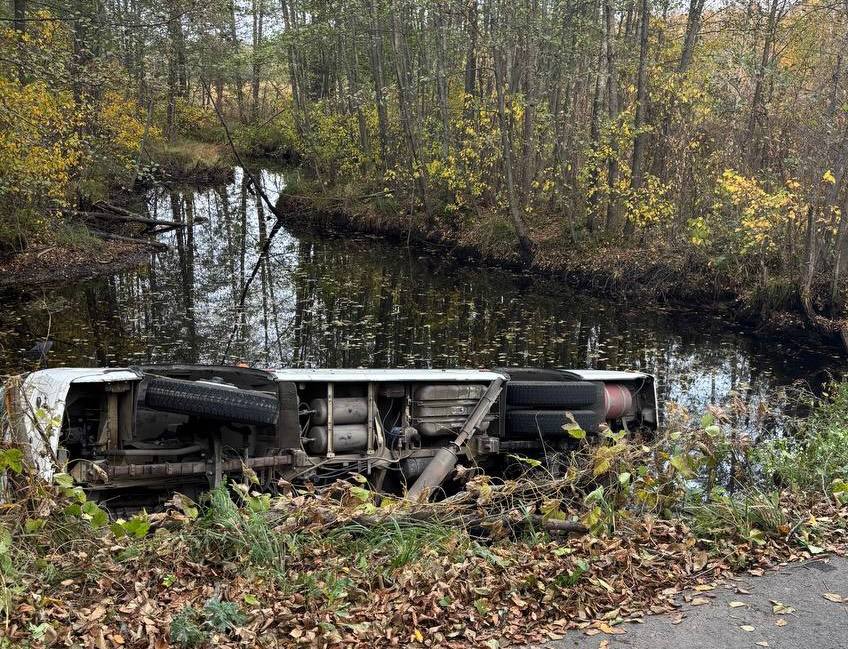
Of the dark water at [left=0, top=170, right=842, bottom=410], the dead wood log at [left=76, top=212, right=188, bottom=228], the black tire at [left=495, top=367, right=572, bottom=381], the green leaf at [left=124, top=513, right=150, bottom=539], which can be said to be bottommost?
the dark water at [left=0, top=170, right=842, bottom=410]

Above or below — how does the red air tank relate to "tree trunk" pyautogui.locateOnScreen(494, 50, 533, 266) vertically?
below

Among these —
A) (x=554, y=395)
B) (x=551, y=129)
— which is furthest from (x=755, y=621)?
(x=551, y=129)

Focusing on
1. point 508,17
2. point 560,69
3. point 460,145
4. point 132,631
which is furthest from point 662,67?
point 132,631

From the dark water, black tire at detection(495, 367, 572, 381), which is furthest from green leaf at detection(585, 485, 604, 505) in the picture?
the dark water

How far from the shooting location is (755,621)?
455 cm

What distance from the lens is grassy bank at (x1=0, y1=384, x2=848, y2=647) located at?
4.11m

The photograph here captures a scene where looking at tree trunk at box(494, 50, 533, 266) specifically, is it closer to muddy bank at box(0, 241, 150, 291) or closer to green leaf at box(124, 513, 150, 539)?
muddy bank at box(0, 241, 150, 291)

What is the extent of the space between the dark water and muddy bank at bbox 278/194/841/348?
23.4 inches

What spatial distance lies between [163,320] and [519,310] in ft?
25.5

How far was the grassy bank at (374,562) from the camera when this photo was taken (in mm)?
4113

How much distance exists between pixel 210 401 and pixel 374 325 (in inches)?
382

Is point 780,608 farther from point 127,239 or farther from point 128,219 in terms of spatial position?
point 128,219

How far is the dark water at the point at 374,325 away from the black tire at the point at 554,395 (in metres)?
3.65

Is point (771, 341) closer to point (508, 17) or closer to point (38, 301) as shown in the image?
point (508, 17)
